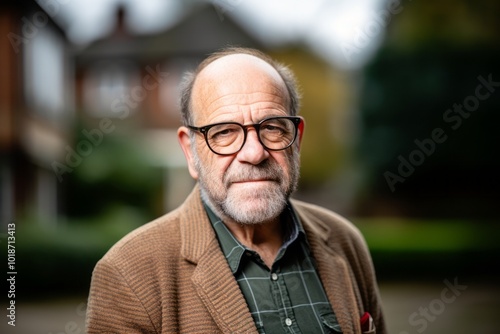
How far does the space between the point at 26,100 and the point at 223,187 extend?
11.4 metres

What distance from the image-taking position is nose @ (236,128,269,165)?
6.86 feet

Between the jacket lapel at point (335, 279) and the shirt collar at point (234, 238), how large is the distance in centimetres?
8

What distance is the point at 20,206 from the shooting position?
11.8 m

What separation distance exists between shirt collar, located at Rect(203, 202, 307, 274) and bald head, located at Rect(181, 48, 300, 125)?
0.43 meters

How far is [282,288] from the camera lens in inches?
84.5

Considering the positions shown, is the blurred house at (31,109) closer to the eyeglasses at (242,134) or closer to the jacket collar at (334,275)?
the jacket collar at (334,275)

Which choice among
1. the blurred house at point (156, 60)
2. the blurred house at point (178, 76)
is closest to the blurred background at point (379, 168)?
the blurred house at point (178, 76)

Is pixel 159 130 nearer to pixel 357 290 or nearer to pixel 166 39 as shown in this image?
pixel 166 39

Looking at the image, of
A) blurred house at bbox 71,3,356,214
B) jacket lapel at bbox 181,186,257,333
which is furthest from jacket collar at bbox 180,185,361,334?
blurred house at bbox 71,3,356,214

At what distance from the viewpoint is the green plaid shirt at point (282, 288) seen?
2.08 meters

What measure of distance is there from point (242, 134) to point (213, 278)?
1.85 feet

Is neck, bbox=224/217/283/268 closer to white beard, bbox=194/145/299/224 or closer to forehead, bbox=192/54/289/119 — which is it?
white beard, bbox=194/145/299/224

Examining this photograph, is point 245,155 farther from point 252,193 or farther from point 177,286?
point 177,286

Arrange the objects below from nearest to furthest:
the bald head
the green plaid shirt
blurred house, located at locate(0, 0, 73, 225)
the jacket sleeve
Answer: the jacket sleeve
the green plaid shirt
the bald head
blurred house, located at locate(0, 0, 73, 225)
